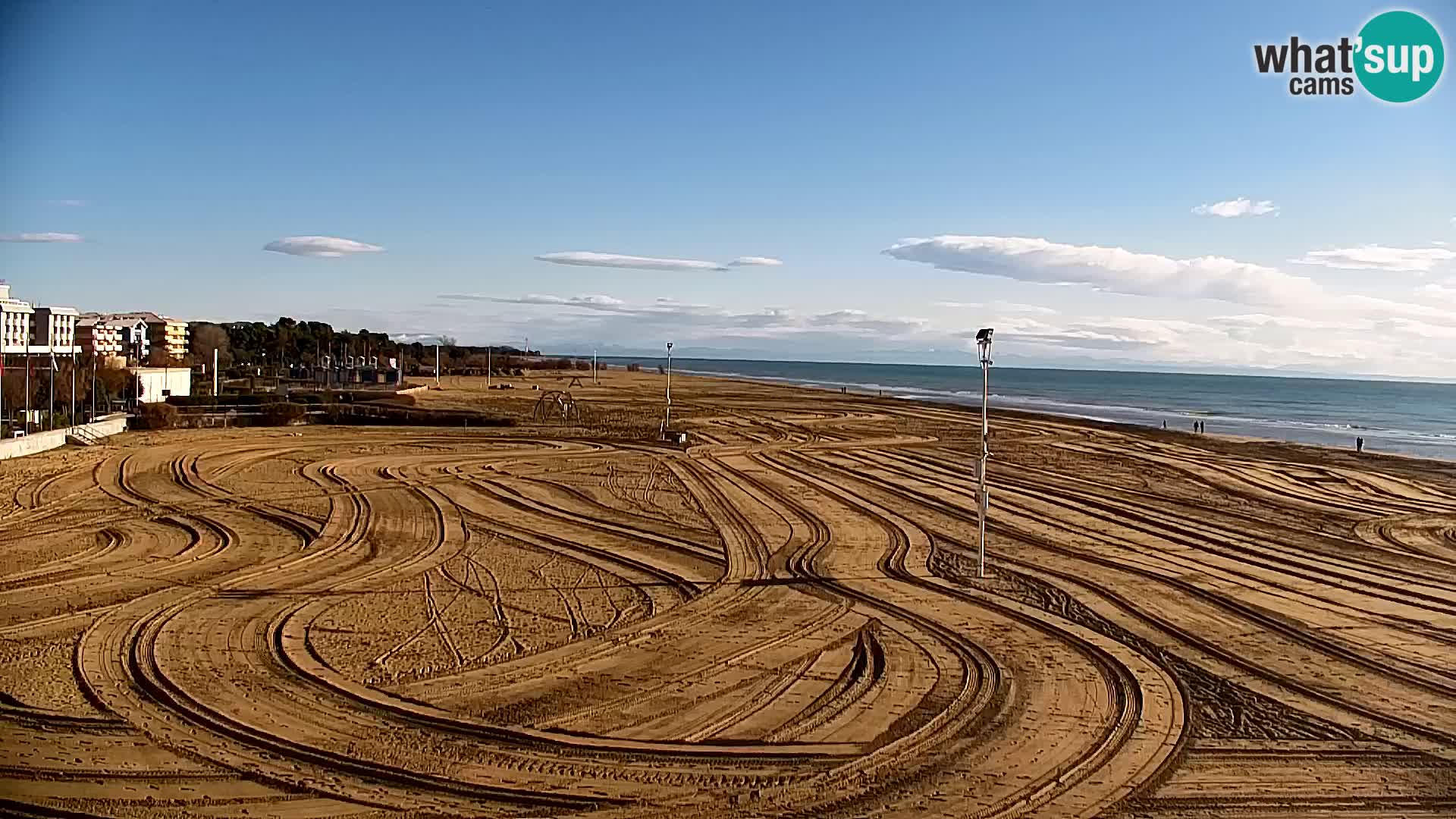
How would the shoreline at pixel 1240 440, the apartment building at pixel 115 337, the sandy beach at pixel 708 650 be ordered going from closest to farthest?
the sandy beach at pixel 708 650, the shoreline at pixel 1240 440, the apartment building at pixel 115 337

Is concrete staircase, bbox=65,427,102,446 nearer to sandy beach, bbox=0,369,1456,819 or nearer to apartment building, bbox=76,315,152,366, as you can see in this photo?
sandy beach, bbox=0,369,1456,819

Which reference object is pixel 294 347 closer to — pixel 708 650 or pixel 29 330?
pixel 29 330

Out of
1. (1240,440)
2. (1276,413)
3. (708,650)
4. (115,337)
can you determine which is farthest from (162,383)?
(1276,413)

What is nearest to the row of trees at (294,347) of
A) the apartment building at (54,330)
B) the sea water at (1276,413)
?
the apartment building at (54,330)

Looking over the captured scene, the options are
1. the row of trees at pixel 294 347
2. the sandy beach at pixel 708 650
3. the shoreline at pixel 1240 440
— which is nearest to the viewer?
the sandy beach at pixel 708 650

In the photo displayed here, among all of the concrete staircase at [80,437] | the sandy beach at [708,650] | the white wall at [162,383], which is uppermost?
the white wall at [162,383]

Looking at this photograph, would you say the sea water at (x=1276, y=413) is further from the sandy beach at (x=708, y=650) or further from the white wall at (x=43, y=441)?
the white wall at (x=43, y=441)

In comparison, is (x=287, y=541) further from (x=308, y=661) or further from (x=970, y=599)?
(x=970, y=599)

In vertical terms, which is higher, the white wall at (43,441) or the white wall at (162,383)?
the white wall at (162,383)

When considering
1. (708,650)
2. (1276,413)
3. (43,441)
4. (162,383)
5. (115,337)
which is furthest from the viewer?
(115,337)

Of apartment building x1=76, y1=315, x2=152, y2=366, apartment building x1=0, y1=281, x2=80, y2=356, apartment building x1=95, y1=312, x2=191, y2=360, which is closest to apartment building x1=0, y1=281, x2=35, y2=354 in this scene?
apartment building x1=0, y1=281, x2=80, y2=356
